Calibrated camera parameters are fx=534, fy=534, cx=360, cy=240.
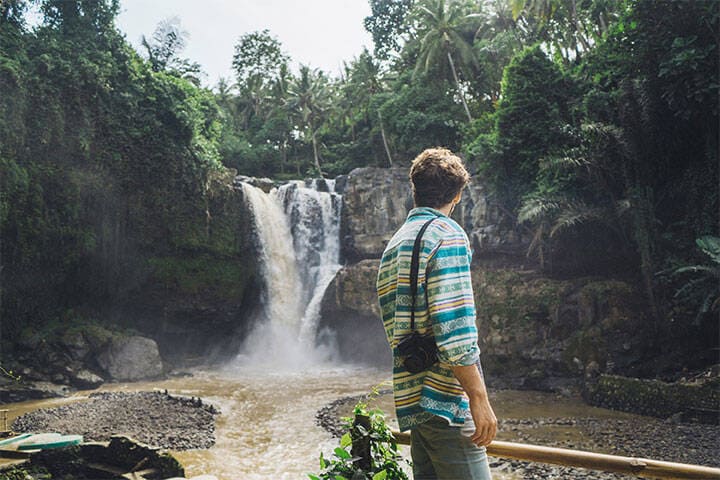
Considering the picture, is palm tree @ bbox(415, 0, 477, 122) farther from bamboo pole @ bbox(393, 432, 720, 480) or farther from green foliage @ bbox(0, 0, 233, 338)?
bamboo pole @ bbox(393, 432, 720, 480)

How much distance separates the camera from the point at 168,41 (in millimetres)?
22938

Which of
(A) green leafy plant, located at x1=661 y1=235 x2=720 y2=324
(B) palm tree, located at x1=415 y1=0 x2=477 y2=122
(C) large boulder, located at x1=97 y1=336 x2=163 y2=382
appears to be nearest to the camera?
(A) green leafy plant, located at x1=661 y1=235 x2=720 y2=324

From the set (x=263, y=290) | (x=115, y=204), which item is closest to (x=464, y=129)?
(x=263, y=290)

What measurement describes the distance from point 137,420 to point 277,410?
2829 millimetres

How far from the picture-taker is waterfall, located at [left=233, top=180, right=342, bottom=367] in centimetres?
1962

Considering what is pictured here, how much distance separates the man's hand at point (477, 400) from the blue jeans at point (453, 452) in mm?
60

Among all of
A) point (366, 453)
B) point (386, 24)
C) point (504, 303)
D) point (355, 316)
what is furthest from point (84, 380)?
point (386, 24)

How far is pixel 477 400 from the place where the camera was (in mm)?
1933

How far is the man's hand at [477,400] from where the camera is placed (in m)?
1.92

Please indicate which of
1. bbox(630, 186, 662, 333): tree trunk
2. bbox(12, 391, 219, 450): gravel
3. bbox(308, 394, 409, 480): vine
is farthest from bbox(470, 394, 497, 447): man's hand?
bbox(630, 186, 662, 333): tree trunk

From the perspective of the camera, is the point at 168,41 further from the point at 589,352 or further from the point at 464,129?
the point at 589,352

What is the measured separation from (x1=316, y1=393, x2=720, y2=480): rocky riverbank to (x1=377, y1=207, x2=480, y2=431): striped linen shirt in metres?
5.74

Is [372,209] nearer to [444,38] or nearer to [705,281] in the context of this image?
[444,38]

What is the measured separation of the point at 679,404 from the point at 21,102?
1783 cm
